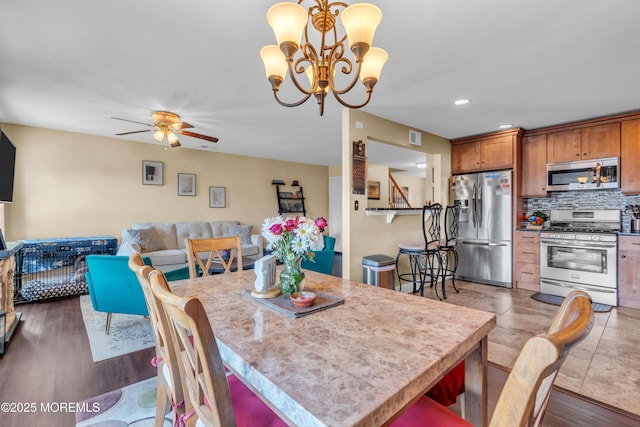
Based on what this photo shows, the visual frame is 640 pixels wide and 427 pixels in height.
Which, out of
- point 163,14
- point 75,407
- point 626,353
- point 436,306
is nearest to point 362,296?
point 436,306

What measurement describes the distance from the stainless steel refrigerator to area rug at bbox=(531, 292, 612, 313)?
450 millimetres

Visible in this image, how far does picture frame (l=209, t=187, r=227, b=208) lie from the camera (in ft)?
20.0

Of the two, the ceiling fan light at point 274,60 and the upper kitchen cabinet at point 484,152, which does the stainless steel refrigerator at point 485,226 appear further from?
the ceiling fan light at point 274,60

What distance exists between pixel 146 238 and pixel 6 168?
1.98 metres

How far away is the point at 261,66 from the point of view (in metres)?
2.49

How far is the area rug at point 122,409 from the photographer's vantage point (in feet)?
5.53

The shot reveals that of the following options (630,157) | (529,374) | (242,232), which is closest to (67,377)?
(529,374)

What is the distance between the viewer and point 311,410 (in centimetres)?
64

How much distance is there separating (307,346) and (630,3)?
2560mm

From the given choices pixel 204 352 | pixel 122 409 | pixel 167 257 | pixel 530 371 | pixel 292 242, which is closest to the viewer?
pixel 530 371

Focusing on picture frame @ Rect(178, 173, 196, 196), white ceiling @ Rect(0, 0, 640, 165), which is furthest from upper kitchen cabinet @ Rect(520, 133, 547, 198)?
picture frame @ Rect(178, 173, 196, 196)

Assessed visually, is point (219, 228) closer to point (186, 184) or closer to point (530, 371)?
point (186, 184)

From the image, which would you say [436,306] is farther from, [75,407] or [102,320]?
[102,320]

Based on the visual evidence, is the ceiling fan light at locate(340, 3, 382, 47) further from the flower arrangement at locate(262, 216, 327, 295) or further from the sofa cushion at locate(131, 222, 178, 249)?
the sofa cushion at locate(131, 222, 178, 249)
